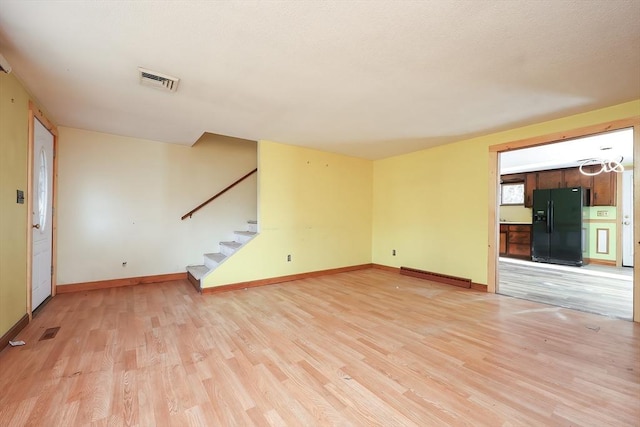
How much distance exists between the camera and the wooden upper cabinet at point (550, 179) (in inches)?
259

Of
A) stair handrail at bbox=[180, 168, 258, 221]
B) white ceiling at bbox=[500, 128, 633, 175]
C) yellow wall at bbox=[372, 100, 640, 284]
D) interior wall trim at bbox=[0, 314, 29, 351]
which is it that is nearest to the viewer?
interior wall trim at bbox=[0, 314, 29, 351]

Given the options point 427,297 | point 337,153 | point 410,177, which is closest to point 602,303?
point 427,297

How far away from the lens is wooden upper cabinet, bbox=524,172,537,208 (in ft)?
23.1

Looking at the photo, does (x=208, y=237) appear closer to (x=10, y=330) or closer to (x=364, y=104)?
(x=10, y=330)

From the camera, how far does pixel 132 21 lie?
1.64m

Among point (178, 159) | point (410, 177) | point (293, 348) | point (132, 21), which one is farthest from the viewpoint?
point (410, 177)

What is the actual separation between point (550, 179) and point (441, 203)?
4.45 metres

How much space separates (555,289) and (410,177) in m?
2.81

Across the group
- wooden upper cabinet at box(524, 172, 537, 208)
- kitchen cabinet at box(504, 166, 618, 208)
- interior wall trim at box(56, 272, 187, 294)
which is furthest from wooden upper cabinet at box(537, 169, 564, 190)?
interior wall trim at box(56, 272, 187, 294)

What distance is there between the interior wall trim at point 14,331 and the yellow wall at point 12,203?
37mm

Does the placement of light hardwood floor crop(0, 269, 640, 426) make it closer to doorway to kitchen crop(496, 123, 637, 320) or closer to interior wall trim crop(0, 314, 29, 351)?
interior wall trim crop(0, 314, 29, 351)

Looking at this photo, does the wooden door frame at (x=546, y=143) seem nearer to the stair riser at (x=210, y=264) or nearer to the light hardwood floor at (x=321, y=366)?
the light hardwood floor at (x=321, y=366)

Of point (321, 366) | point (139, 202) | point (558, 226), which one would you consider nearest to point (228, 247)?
point (139, 202)

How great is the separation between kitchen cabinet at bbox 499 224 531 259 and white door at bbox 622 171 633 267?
1647 mm
